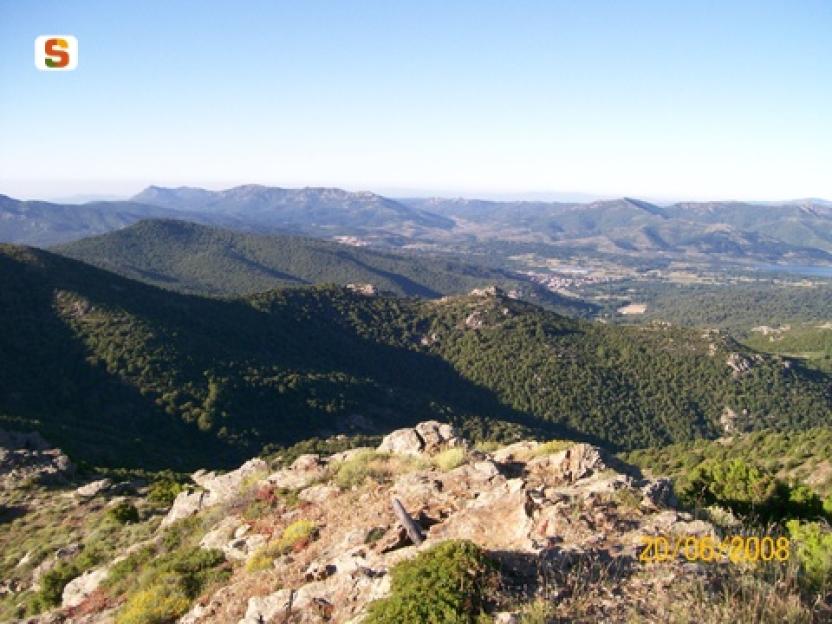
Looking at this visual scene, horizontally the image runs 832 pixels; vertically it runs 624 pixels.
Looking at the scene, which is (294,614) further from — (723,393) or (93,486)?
(723,393)

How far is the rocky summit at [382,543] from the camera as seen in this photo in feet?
30.6

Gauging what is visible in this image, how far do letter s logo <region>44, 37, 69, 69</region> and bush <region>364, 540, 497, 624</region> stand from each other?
37.9 metres

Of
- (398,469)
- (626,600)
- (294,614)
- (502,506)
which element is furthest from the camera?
(398,469)

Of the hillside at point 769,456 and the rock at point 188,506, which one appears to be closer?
the rock at point 188,506

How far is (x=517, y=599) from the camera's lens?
354 inches

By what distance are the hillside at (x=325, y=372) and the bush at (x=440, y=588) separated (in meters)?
47.3

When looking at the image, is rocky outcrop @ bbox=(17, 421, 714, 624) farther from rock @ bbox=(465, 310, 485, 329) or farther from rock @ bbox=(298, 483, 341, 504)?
rock @ bbox=(465, 310, 485, 329)

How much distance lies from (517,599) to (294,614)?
4.51m

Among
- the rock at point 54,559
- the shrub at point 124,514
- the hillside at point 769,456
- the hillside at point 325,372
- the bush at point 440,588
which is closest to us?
the bush at point 440,588

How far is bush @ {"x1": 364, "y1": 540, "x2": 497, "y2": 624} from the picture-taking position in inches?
332

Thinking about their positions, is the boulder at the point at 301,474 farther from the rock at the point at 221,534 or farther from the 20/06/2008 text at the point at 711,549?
the 20/06/2008 text at the point at 711,549

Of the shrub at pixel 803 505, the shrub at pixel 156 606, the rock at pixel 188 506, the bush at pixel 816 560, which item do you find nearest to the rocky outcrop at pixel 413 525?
the shrub at pixel 156 606

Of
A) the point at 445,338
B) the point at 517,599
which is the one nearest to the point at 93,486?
the point at 517,599

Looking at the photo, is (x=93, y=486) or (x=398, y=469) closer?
(x=398, y=469)
